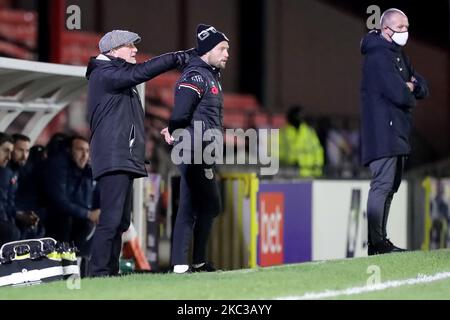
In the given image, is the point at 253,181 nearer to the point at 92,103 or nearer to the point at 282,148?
the point at 92,103

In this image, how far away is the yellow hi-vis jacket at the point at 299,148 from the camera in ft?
61.8

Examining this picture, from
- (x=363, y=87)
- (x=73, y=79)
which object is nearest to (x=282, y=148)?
(x=73, y=79)

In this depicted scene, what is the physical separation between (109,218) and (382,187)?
2.27m

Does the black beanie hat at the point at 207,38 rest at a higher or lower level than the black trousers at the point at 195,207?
higher

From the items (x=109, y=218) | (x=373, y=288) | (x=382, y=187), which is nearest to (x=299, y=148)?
(x=382, y=187)

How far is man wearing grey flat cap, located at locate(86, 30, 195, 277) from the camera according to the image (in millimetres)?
8898

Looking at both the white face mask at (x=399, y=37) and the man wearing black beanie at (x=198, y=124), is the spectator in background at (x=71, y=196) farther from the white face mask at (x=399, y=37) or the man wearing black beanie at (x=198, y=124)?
the white face mask at (x=399, y=37)

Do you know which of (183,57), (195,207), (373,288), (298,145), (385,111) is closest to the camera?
(373,288)

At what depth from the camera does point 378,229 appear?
33.3ft

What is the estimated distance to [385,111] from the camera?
32.8ft

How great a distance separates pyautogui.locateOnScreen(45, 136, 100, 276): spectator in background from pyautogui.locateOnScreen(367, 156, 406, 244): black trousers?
2.77 meters

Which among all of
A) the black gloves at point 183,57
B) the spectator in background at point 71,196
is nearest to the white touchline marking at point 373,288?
the black gloves at point 183,57

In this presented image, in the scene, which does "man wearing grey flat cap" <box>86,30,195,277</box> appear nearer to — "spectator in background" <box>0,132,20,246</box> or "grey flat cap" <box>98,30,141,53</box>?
"grey flat cap" <box>98,30,141,53</box>

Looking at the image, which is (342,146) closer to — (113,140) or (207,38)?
(207,38)
